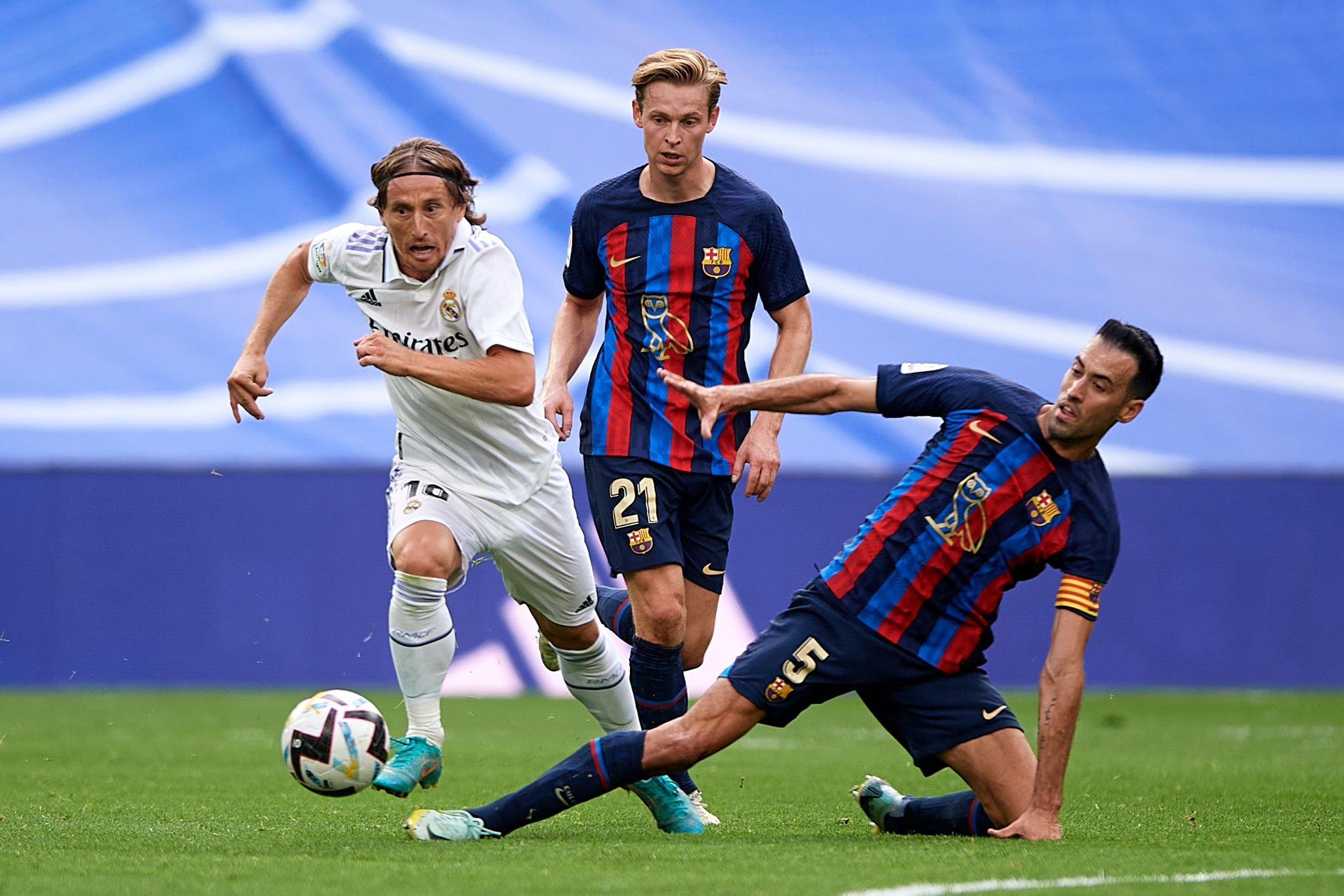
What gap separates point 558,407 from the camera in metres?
5.99

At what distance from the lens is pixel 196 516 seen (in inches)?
503

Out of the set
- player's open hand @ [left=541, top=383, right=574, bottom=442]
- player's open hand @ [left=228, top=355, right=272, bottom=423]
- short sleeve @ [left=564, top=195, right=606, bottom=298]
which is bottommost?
player's open hand @ [left=228, top=355, right=272, bottom=423]

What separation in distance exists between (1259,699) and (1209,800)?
6.87m

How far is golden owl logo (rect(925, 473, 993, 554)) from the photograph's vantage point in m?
4.93

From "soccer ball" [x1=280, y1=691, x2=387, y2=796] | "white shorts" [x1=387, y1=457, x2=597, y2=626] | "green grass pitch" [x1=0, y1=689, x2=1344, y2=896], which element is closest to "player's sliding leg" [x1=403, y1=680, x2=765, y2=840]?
"green grass pitch" [x1=0, y1=689, x2=1344, y2=896]

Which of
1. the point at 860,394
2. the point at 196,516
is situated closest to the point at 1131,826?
the point at 860,394

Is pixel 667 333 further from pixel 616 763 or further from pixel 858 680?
pixel 616 763

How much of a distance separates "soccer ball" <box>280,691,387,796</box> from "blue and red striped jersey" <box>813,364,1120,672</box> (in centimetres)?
137

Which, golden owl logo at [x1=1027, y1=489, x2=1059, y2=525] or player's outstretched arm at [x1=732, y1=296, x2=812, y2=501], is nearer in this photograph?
golden owl logo at [x1=1027, y1=489, x2=1059, y2=525]

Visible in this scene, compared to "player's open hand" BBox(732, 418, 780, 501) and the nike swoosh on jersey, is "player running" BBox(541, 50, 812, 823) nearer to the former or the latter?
"player's open hand" BBox(732, 418, 780, 501)

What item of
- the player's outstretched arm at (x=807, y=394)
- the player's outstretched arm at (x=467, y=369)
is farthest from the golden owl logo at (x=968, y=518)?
the player's outstretched arm at (x=467, y=369)

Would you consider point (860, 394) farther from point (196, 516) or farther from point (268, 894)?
point (196, 516)

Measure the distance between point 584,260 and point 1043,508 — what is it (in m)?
2.07

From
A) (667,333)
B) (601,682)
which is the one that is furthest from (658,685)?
(667,333)
